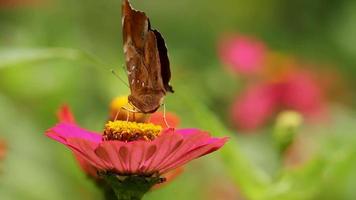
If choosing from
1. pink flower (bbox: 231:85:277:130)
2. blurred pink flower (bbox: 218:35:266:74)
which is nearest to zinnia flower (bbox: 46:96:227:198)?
pink flower (bbox: 231:85:277:130)

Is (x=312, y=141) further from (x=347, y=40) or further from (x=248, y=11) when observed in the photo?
(x=248, y=11)

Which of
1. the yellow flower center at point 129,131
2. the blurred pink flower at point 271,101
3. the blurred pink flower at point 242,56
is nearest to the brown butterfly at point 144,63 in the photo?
the yellow flower center at point 129,131

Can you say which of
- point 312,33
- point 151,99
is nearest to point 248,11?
point 312,33

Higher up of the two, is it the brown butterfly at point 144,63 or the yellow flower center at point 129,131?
the brown butterfly at point 144,63

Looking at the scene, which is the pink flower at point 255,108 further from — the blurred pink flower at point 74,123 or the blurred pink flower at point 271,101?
the blurred pink flower at point 74,123

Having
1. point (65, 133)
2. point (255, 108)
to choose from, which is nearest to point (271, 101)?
point (255, 108)

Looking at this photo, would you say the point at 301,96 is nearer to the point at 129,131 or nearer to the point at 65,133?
the point at 129,131
